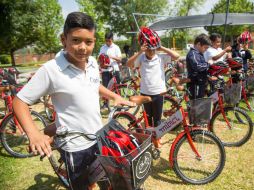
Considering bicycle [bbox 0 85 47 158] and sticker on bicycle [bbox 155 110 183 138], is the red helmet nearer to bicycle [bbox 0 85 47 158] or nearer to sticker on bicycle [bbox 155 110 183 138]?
sticker on bicycle [bbox 155 110 183 138]

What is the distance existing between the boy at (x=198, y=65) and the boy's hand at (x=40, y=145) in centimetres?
372

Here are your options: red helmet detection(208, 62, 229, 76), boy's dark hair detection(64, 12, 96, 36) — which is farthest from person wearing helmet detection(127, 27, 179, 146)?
boy's dark hair detection(64, 12, 96, 36)

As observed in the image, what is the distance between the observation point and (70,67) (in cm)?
197

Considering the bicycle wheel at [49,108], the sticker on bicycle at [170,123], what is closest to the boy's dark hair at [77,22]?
the sticker on bicycle at [170,123]

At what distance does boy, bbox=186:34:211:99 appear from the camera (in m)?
4.70

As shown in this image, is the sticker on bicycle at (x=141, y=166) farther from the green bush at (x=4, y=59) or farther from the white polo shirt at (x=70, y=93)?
the green bush at (x=4, y=59)

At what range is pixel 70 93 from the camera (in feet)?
6.39

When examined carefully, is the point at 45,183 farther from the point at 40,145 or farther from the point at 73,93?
the point at 40,145

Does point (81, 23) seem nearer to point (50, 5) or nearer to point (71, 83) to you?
point (71, 83)

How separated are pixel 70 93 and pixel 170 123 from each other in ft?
6.95

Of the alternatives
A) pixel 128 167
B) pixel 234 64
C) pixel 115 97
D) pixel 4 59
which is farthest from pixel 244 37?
pixel 4 59

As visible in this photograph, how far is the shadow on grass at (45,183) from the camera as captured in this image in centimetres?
381

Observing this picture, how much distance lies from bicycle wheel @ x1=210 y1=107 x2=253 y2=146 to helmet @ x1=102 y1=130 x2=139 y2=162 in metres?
3.20

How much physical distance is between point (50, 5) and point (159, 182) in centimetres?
3898
